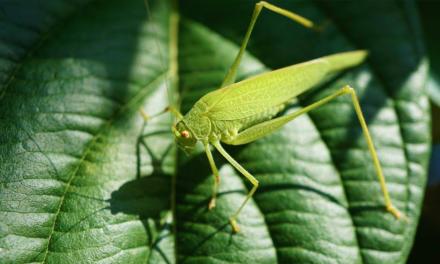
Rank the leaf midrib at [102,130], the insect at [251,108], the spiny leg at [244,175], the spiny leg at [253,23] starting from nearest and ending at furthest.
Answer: the leaf midrib at [102,130], the spiny leg at [244,175], the insect at [251,108], the spiny leg at [253,23]

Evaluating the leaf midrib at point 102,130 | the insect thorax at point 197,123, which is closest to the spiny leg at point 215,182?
the insect thorax at point 197,123

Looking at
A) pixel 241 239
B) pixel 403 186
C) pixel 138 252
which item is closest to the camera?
pixel 138 252

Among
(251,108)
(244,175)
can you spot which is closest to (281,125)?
(251,108)

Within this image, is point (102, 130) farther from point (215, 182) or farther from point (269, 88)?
point (269, 88)

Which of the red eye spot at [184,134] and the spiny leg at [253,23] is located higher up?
the spiny leg at [253,23]

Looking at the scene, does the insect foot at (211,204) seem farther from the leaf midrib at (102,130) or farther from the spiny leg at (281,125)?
the leaf midrib at (102,130)

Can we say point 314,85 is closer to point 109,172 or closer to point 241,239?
point 241,239

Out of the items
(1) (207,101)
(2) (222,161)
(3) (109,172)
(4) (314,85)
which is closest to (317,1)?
(4) (314,85)
